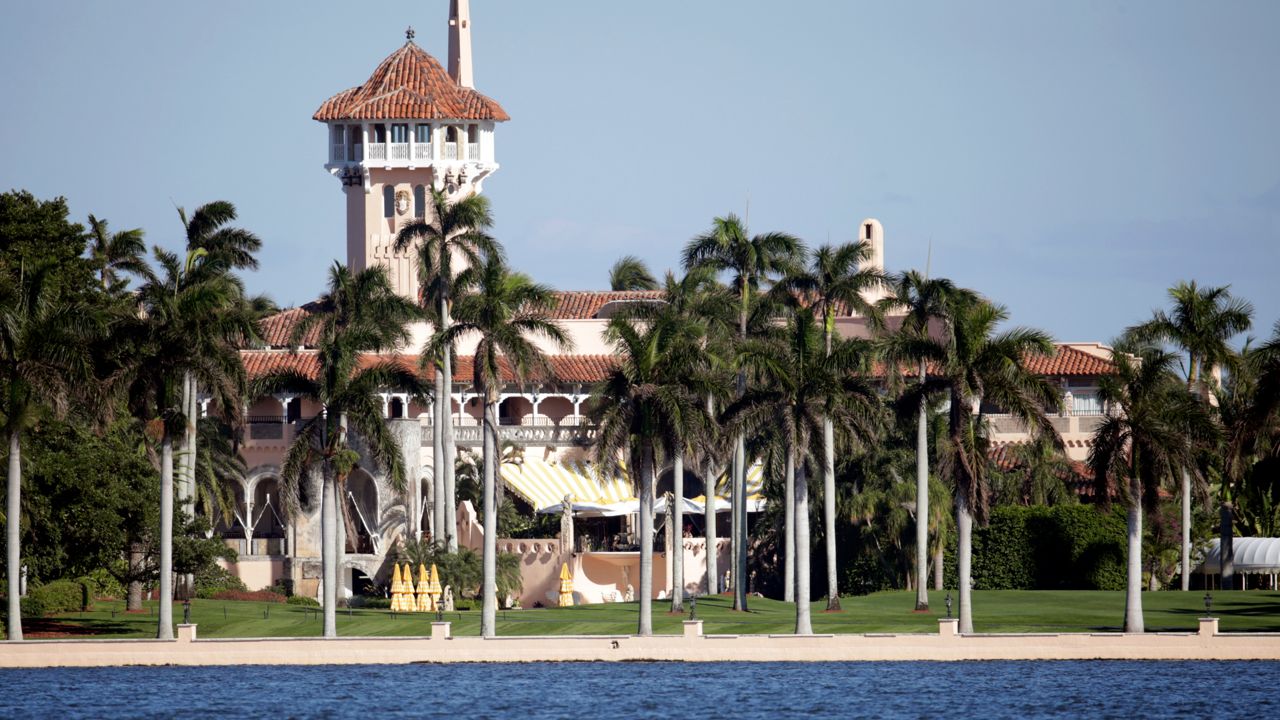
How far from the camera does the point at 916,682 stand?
64188 mm

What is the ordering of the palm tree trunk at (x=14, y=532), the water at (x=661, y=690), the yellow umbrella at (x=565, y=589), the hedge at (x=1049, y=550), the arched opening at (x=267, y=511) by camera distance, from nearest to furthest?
the water at (x=661, y=690) → the palm tree trunk at (x=14, y=532) → the hedge at (x=1049, y=550) → the yellow umbrella at (x=565, y=589) → the arched opening at (x=267, y=511)

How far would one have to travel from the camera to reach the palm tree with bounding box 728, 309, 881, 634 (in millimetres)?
70750

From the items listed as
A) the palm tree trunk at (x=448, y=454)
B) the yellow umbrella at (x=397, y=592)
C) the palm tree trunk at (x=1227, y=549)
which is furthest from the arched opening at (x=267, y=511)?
the palm tree trunk at (x=1227, y=549)

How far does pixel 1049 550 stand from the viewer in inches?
3462

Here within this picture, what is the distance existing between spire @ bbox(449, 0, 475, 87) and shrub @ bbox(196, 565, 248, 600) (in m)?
35.5

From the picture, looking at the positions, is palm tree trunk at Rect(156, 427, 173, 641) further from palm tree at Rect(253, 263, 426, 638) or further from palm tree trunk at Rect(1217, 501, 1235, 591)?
palm tree trunk at Rect(1217, 501, 1235, 591)

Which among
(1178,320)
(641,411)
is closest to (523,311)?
(641,411)

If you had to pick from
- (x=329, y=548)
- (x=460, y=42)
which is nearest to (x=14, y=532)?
(x=329, y=548)

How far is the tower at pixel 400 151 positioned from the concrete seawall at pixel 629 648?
150ft

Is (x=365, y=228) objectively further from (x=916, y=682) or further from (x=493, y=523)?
(x=916, y=682)

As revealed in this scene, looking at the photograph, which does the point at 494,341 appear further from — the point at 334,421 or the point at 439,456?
the point at 439,456

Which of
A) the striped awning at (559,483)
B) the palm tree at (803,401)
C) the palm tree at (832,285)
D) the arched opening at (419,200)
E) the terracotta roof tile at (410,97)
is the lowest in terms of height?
the striped awning at (559,483)

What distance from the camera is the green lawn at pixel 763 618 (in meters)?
72.3

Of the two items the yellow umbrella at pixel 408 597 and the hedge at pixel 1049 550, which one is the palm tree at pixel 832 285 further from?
the yellow umbrella at pixel 408 597
